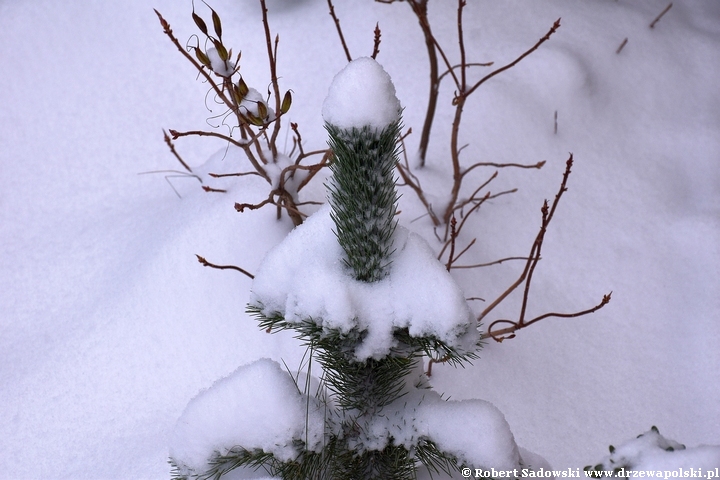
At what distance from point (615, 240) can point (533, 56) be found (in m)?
0.76

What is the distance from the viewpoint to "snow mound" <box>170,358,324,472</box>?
0.83 m

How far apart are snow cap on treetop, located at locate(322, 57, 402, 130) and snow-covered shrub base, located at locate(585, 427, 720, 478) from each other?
0.55 metres

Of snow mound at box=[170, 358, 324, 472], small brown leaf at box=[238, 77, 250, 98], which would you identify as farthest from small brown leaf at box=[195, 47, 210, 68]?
snow mound at box=[170, 358, 324, 472]

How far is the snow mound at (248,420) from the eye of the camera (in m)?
0.83

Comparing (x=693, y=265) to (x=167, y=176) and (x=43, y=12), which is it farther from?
(x=43, y=12)

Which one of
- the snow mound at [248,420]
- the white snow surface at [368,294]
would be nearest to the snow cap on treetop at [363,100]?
the white snow surface at [368,294]

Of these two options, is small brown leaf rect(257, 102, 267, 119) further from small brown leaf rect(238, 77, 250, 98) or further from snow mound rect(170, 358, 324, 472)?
snow mound rect(170, 358, 324, 472)

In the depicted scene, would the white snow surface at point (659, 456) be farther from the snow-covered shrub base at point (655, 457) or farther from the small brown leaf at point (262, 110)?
the small brown leaf at point (262, 110)

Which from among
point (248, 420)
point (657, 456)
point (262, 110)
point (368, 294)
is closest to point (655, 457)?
point (657, 456)

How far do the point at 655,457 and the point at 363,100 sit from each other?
1.95 feet

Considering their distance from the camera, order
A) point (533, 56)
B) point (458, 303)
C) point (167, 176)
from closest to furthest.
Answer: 1. point (458, 303)
2. point (167, 176)
3. point (533, 56)

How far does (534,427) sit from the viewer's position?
53.6 inches

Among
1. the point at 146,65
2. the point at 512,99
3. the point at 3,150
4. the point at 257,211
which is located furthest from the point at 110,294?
the point at 512,99

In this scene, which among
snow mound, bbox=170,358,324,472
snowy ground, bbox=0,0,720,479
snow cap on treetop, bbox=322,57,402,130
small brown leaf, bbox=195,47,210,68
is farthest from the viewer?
snowy ground, bbox=0,0,720,479
